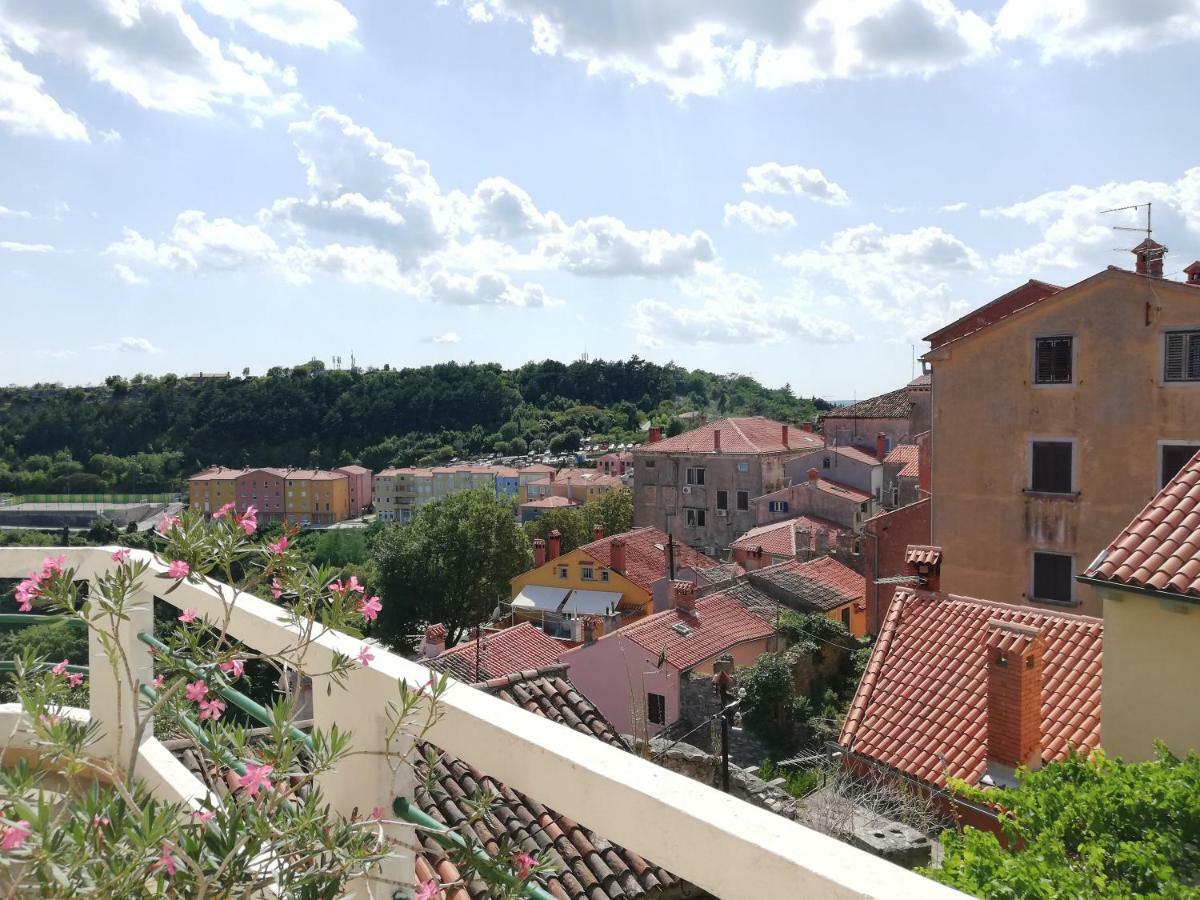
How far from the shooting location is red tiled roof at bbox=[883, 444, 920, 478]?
3173 centimetres

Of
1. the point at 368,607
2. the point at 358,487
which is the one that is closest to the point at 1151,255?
the point at 368,607

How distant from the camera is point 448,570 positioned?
3603 cm

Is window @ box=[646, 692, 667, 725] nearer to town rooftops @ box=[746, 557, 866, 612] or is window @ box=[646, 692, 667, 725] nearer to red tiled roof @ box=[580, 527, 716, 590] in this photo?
town rooftops @ box=[746, 557, 866, 612]

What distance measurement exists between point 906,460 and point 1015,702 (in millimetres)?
26783

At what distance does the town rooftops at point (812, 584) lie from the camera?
23172 mm

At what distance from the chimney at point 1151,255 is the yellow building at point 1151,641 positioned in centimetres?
1333

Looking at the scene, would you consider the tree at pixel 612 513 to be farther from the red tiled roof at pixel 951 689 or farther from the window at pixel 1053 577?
the red tiled roof at pixel 951 689

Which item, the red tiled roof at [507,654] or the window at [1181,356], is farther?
the red tiled roof at [507,654]

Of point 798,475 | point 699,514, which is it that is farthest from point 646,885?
point 699,514

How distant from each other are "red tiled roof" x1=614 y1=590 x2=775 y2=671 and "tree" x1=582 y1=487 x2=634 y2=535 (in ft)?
78.7

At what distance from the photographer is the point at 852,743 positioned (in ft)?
32.7

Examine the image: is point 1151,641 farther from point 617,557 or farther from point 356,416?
point 356,416

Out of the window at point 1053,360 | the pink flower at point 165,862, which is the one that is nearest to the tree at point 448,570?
the window at point 1053,360

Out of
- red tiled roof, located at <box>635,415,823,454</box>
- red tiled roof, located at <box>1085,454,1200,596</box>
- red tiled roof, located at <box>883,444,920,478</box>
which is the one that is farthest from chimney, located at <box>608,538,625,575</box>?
red tiled roof, located at <box>1085,454,1200,596</box>
